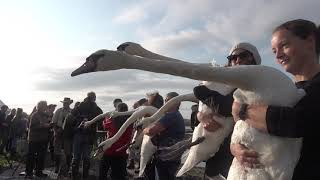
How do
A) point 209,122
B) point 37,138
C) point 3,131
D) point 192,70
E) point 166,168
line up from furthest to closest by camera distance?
point 3,131, point 37,138, point 166,168, point 209,122, point 192,70

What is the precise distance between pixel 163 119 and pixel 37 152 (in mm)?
6306

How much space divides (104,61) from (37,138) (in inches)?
418

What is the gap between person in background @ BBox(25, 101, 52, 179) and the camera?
1220 centimetres

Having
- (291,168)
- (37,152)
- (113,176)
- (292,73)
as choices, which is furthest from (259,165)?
(37,152)

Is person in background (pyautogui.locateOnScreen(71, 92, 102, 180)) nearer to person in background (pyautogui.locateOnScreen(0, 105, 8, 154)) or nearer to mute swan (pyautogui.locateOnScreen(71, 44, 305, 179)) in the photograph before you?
person in background (pyautogui.locateOnScreen(0, 105, 8, 154))

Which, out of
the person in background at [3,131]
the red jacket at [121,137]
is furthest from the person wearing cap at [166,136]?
the person in background at [3,131]

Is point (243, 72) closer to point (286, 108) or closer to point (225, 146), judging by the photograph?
point (286, 108)

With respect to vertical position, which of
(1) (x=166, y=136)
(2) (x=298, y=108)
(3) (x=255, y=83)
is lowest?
(1) (x=166, y=136)

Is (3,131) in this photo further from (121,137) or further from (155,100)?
(155,100)

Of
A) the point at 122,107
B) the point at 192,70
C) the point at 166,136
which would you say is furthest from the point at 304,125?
the point at 122,107

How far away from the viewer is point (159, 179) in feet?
22.8

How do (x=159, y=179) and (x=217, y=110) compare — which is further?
(x=159, y=179)

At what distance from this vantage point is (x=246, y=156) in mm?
2467

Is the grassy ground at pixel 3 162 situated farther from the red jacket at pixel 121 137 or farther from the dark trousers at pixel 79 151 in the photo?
the red jacket at pixel 121 137
